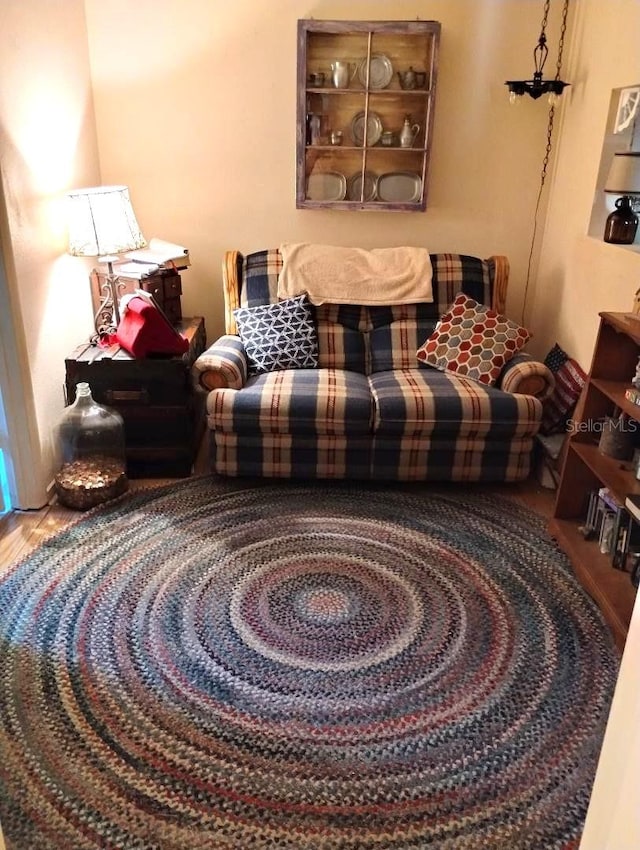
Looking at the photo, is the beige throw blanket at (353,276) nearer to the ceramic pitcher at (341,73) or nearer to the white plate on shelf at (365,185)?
the white plate on shelf at (365,185)

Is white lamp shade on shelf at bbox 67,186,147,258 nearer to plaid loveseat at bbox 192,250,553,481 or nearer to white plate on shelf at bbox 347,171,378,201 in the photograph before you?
plaid loveseat at bbox 192,250,553,481

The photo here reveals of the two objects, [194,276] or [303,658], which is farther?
[194,276]

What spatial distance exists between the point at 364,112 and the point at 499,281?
1093 millimetres

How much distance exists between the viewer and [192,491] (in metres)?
3.04

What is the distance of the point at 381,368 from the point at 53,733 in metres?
2.16

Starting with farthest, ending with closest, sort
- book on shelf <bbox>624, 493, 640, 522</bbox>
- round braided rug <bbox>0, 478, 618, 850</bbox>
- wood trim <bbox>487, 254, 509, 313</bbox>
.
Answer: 1. wood trim <bbox>487, 254, 509, 313</bbox>
2. book on shelf <bbox>624, 493, 640, 522</bbox>
3. round braided rug <bbox>0, 478, 618, 850</bbox>

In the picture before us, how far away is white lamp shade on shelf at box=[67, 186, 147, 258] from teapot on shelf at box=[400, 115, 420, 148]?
1.45m

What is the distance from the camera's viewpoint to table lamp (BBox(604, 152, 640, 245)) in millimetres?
2660

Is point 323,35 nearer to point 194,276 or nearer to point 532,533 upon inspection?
point 194,276

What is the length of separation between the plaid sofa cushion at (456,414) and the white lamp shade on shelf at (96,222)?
133 centimetres

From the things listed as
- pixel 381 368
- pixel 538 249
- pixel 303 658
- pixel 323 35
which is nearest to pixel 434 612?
pixel 303 658

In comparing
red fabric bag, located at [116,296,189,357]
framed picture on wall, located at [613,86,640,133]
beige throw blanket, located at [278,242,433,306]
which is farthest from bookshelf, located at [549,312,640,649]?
red fabric bag, located at [116,296,189,357]

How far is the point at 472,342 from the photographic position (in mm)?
3209

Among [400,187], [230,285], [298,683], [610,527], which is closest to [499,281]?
[400,187]
